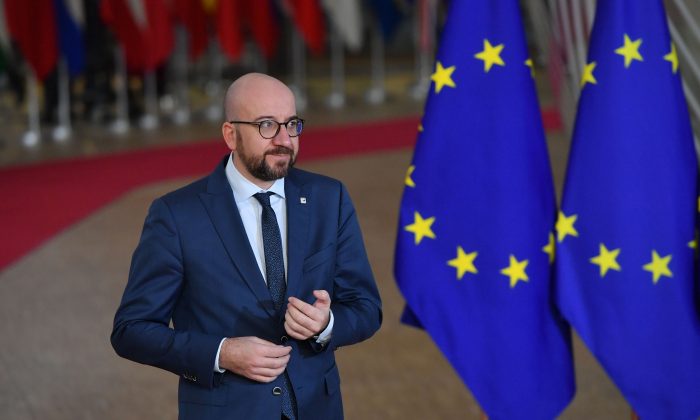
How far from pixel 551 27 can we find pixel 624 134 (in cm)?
102

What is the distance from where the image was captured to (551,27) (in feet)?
14.1

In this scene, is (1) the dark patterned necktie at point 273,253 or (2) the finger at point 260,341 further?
(1) the dark patterned necktie at point 273,253

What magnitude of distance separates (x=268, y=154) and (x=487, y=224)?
1.16 metres

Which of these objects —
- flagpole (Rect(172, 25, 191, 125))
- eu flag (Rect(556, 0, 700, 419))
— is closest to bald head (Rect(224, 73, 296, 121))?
eu flag (Rect(556, 0, 700, 419))

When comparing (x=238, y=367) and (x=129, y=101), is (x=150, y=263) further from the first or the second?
(x=129, y=101)

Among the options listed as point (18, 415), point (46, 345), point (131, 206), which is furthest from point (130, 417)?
point (131, 206)

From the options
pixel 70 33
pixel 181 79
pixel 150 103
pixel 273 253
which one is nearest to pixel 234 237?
pixel 273 253

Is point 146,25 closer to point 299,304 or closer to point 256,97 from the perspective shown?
point 256,97

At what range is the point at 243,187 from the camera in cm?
265

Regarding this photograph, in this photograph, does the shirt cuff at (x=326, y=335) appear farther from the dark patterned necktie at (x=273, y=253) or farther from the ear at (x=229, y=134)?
the ear at (x=229, y=134)

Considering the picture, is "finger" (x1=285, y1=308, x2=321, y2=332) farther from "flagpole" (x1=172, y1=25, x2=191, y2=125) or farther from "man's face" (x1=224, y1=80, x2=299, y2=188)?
"flagpole" (x1=172, y1=25, x2=191, y2=125)

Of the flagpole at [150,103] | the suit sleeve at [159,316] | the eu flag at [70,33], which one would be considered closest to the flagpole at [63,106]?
the eu flag at [70,33]

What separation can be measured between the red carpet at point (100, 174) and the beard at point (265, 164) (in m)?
4.83

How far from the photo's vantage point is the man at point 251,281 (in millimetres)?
2541
